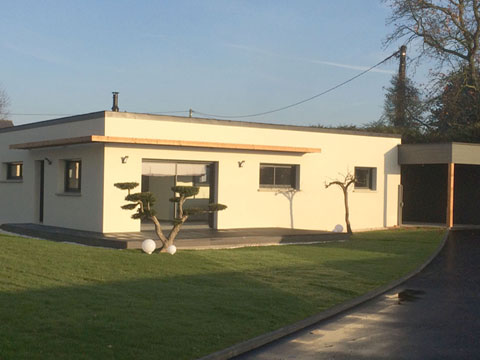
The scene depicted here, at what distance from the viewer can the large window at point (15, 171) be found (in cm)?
2251

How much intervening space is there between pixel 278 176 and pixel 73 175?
22.5 ft

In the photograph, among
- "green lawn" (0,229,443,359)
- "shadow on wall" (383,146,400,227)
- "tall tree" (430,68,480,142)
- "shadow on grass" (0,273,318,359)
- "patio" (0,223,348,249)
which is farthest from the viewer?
"tall tree" (430,68,480,142)

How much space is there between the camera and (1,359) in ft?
19.1

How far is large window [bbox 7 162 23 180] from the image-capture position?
2251cm

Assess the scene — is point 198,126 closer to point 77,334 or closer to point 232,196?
point 232,196

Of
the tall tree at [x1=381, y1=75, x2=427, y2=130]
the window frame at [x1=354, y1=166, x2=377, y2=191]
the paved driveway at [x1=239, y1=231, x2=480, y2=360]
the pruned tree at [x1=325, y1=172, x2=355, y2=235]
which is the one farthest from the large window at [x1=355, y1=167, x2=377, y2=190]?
the tall tree at [x1=381, y1=75, x2=427, y2=130]

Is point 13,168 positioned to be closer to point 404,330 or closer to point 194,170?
point 194,170

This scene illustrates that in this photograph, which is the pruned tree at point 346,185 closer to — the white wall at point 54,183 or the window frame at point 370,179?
the window frame at point 370,179

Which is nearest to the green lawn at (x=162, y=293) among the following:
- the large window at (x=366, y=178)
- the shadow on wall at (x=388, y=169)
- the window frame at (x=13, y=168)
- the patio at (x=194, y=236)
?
the patio at (x=194, y=236)

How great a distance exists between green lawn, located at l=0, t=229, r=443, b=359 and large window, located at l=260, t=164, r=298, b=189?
4849mm

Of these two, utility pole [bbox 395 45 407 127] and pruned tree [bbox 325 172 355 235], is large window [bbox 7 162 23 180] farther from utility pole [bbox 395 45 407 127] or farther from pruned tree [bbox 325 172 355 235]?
utility pole [bbox 395 45 407 127]

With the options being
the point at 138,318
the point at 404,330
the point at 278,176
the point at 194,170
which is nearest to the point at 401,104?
the point at 278,176

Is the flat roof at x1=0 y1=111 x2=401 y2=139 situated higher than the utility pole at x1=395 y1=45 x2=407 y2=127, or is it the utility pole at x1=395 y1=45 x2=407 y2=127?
the utility pole at x1=395 y1=45 x2=407 y2=127

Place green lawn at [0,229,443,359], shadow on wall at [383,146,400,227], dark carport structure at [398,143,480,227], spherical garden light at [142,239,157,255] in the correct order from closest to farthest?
green lawn at [0,229,443,359] → spherical garden light at [142,239,157,255] → shadow on wall at [383,146,400,227] → dark carport structure at [398,143,480,227]
